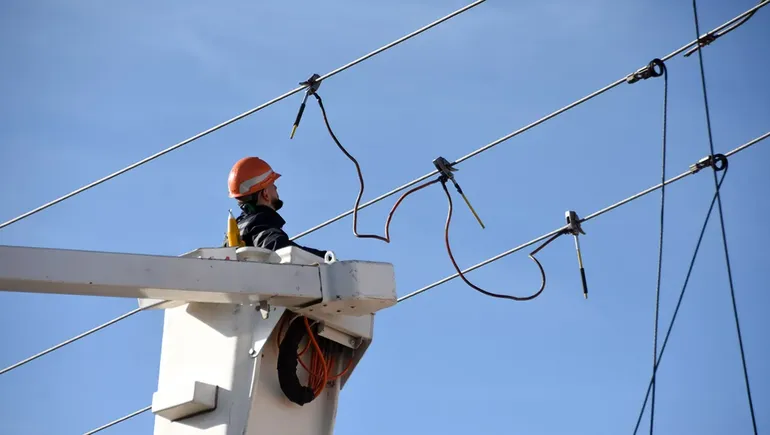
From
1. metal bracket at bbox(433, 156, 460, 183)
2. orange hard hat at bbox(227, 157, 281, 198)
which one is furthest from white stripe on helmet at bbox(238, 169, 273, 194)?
metal bracket at bbox(433, 156, 460, 183)

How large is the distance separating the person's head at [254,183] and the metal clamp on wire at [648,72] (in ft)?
6.78

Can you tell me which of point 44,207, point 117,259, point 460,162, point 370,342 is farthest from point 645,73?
point 44,207

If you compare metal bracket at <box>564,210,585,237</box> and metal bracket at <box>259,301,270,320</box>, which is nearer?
metal bracket at <box>259,301,270,320</box>

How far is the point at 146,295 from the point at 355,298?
0.90 metres

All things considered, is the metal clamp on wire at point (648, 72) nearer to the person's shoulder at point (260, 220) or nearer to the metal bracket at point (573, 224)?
the metal bracket at point (573, 224)

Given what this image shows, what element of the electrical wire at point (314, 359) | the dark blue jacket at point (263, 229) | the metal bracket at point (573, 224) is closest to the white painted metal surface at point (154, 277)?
the electrical wire at point (314, 359)

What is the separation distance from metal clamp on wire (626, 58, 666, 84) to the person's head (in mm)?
2068

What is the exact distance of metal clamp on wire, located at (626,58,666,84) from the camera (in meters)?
6.64

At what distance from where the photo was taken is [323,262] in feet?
18.0

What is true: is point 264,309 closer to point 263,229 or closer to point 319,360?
point 319,360

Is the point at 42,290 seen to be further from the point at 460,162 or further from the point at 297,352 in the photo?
the point at 460,162

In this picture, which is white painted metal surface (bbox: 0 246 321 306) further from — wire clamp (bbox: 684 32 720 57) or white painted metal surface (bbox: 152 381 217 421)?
wire clamp (bbox: 684 32 720 57)

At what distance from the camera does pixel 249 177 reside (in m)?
6.49

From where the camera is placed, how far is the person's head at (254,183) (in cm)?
648
